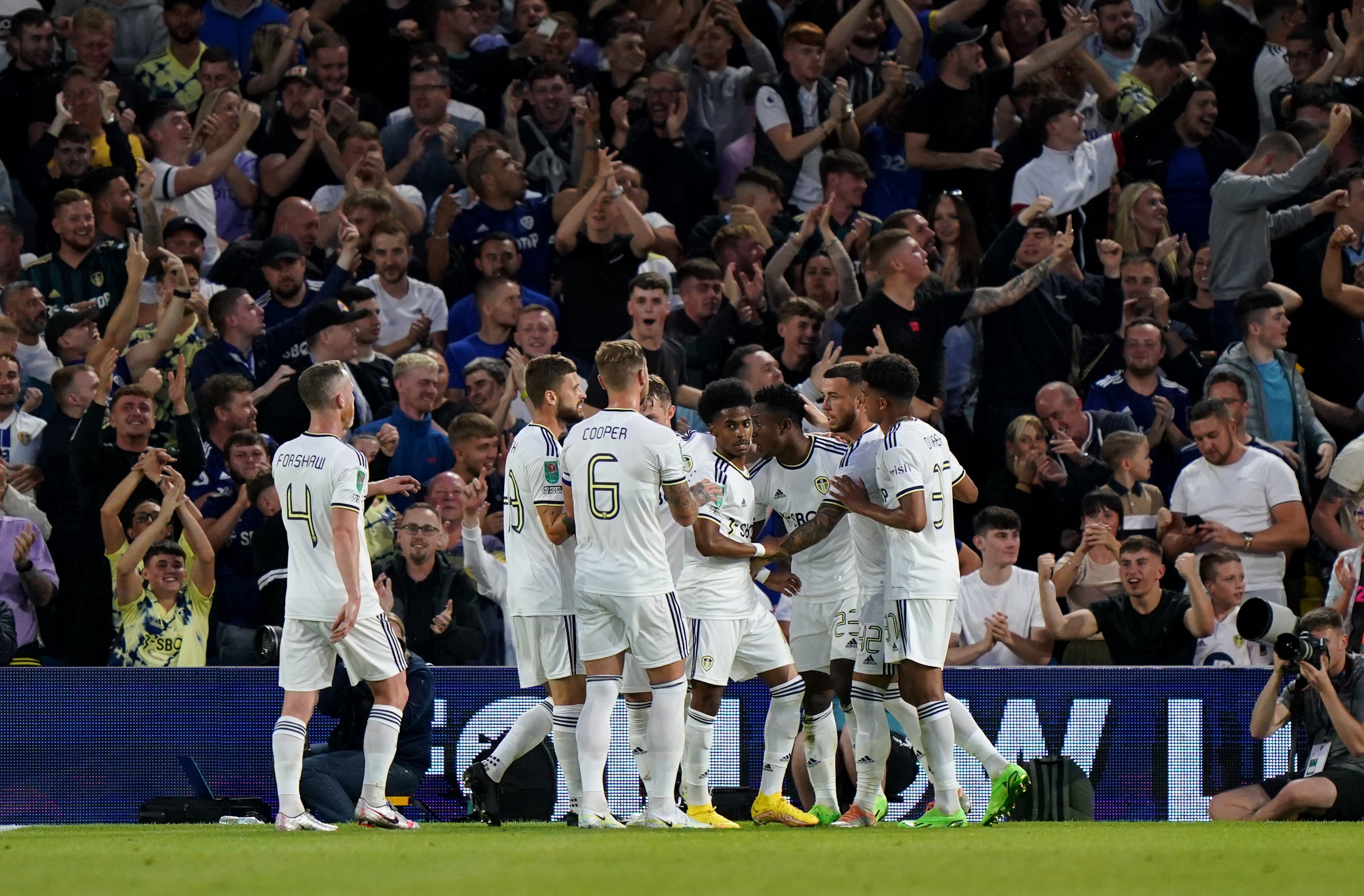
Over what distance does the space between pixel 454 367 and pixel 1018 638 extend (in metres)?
5.42

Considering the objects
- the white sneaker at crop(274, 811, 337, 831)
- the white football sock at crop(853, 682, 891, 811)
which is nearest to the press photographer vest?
the white football sock at crop(853, 682, 891, 811)

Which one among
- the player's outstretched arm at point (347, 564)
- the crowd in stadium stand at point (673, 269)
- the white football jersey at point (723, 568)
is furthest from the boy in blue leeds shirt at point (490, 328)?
the player's outstretched arm at point (347, 564)

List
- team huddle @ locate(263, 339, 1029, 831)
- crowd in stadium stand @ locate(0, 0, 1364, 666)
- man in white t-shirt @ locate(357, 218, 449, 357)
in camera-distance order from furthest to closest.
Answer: man in white t-shirt @ locate(357, 218, 449, 357) → crowd in stadium stand @ locate(0, 0, 1364, 666) → team huddle @ locate(263, 339, 1029, 831)

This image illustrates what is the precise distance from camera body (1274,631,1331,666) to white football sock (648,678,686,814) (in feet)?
12.0

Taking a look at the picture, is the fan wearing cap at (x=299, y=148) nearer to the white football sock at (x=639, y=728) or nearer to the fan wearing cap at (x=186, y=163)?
the fan wearing cap at (x=186, y=163)

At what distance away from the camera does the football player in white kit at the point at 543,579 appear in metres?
10.2

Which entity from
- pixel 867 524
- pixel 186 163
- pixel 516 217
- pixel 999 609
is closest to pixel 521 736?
pixel 867 524

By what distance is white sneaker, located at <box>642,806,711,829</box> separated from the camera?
31.7ft

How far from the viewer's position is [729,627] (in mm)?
10156

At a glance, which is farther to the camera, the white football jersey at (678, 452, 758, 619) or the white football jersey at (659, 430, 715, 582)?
the white football jersey at (659, 430, 715, 582)

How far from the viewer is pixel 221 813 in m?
11.5

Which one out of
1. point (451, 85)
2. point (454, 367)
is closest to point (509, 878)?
point (454, 367)

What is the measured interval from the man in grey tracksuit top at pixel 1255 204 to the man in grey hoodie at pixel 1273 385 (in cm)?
109

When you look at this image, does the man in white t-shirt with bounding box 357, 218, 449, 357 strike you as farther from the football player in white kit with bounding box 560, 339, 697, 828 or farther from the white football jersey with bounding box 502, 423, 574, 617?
the football player in white kit with bounding box 560, 339, 697, 828
